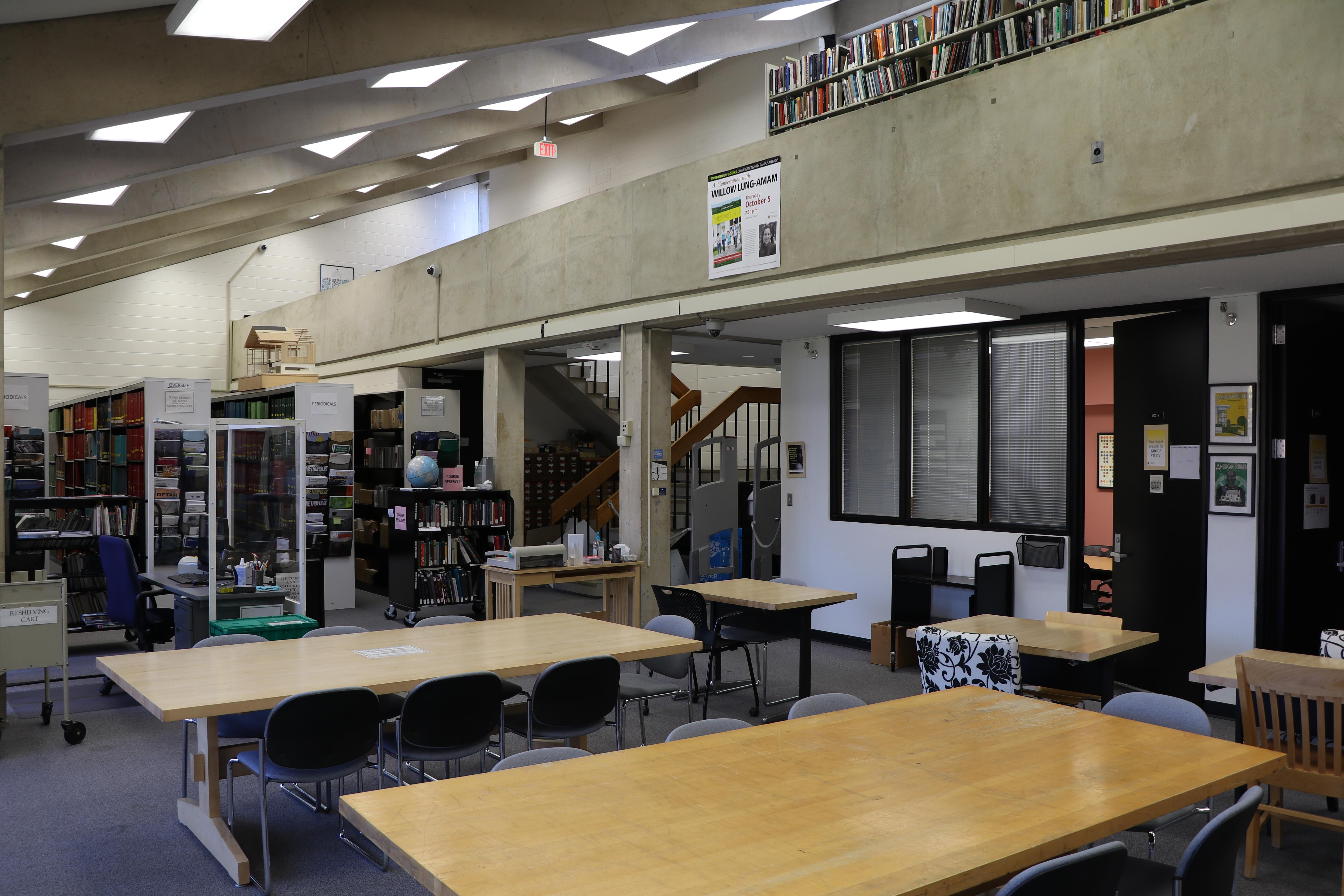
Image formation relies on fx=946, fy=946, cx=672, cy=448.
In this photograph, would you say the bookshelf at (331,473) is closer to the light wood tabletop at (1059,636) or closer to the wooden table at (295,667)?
the wooden table at (295,667)

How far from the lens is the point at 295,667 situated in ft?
14.1

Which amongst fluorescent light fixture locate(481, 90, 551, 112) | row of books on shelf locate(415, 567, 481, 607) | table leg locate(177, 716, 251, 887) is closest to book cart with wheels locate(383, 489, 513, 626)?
row of books on shelf locate(415, 567, 481, 607)

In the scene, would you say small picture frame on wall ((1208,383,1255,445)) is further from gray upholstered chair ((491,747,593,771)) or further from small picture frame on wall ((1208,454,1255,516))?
gray upholstered chair ((491,747,593,771))

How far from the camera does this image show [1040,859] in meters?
2.25

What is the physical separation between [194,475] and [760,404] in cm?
700

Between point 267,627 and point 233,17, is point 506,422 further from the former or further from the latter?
point 233,17

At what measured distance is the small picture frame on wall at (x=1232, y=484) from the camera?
20.6 feet

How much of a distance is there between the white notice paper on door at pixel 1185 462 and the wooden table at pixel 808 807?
3.86m

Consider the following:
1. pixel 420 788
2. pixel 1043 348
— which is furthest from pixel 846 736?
pixel 1043 348

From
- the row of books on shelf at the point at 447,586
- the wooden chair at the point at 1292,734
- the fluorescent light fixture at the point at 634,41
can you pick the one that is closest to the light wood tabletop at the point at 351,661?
the wooden chair at the point at 1292,734

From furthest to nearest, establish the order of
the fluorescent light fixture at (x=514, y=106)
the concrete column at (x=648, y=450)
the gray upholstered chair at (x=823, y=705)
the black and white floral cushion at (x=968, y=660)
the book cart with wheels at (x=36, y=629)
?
the fluorescent light fixture at (x=514, y=106)
the concrete column at (x=648, y=450)
the book cart with wheels at (x=36, y=629)
the black and white floral cushion at (x=968, y=660)
the gray upholstered chair at (x=823, y=705)

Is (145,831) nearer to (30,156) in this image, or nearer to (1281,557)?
(30,156)

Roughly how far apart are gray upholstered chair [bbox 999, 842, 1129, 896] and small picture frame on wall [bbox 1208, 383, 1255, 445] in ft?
16.3

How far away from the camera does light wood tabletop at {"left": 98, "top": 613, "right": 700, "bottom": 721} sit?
3.78 meters
